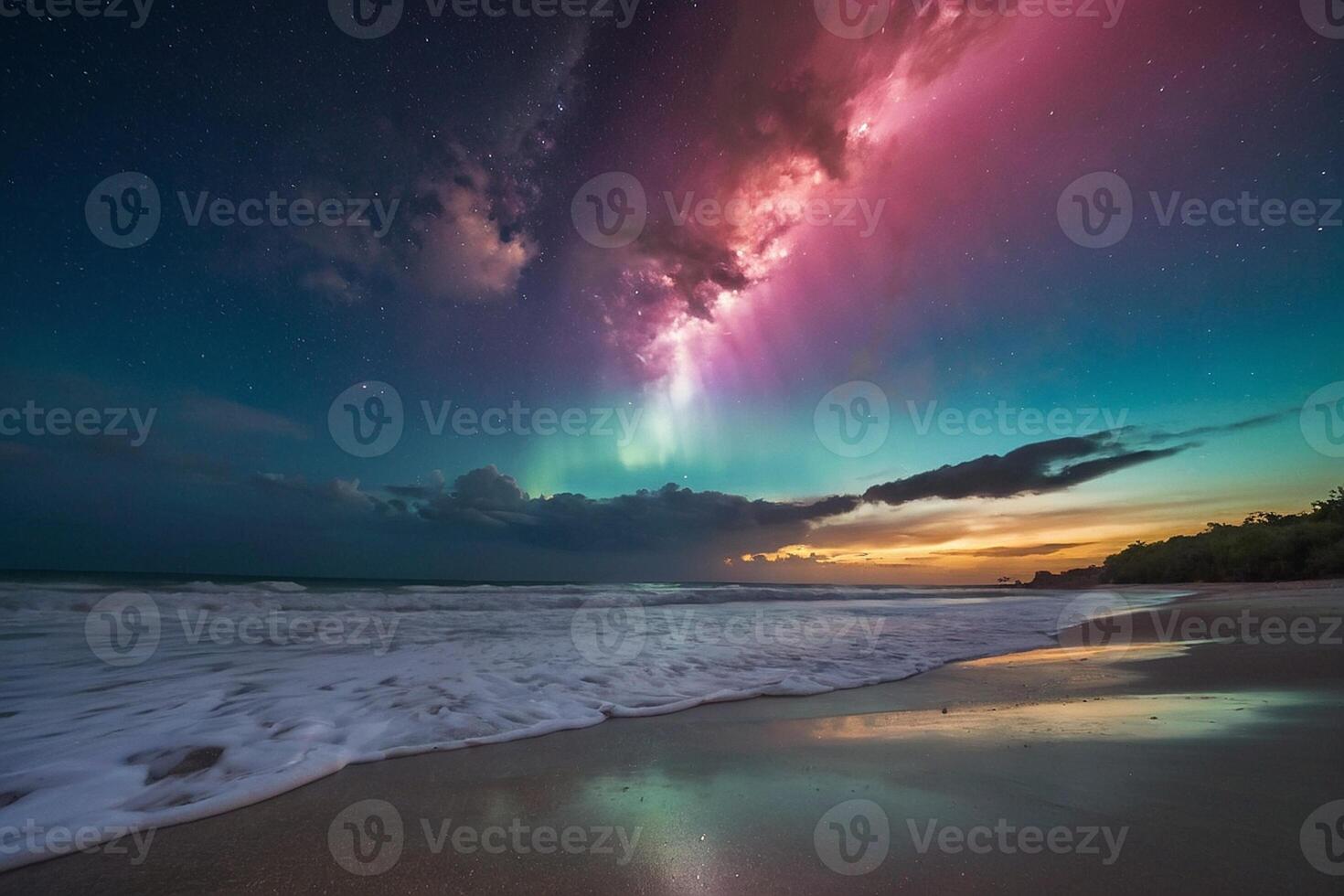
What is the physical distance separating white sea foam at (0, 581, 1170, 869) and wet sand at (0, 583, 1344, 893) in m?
0.47

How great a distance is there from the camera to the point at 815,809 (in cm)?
270

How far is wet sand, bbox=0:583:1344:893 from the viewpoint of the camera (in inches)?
83.4

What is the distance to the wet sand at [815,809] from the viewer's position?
2117 mm

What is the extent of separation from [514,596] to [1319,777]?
75.0 feet

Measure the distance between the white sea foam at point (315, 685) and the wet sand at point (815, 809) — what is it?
0.47m

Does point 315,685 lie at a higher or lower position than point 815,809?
lower

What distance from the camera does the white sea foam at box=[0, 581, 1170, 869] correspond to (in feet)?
10.7

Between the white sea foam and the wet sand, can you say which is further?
the white sea foam

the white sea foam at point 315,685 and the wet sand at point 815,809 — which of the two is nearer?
the wet sand at point 815,809

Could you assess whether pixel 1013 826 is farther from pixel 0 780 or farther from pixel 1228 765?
pixel 0 780

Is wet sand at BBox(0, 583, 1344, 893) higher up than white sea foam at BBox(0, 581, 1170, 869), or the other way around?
wet sand at BBox(0, 583, 1344, 893)

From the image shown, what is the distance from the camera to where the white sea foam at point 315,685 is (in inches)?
128

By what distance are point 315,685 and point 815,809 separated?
5.65 metres

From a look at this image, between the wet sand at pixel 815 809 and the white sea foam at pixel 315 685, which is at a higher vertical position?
the wet sand at pixel 815 809
